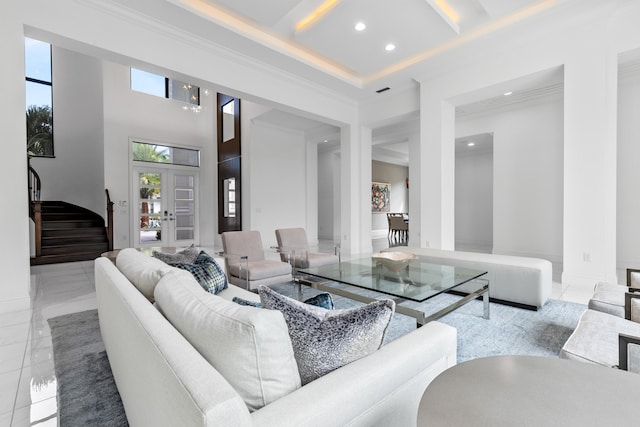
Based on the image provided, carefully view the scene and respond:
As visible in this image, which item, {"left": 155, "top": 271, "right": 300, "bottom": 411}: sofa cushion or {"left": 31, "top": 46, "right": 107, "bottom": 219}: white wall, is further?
{"left": 31, "top": 46, "right": 107, "bottom": 219}: white wall

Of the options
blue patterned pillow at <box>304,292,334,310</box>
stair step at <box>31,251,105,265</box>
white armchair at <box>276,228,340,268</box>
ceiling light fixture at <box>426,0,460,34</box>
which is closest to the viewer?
blue patterned pillow at <box>304,292,334,310</box>

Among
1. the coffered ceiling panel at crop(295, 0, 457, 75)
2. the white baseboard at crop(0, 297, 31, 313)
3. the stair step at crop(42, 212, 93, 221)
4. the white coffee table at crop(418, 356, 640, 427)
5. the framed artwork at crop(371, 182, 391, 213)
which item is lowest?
the white baseboard at crop(0, 297, 31, 313)

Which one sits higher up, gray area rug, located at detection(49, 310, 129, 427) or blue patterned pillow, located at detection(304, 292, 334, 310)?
blue patterned pillow, located at detection(304, 292, 334, 310)

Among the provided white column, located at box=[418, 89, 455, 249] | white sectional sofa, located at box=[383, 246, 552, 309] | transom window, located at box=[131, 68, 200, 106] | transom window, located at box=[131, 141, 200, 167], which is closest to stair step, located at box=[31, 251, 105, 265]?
transom window, located at box=[131, 141, 200, 167]

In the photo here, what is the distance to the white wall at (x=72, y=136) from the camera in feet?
26.7

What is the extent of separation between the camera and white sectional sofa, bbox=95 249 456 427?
25.5 inches

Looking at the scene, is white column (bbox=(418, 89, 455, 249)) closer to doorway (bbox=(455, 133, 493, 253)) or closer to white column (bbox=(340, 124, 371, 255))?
white column (bbox=(340, 124, 371, 255))

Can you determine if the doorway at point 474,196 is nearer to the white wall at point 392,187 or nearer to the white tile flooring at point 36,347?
the white wall at point 392,187

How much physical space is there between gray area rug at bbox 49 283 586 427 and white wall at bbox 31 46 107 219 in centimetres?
701

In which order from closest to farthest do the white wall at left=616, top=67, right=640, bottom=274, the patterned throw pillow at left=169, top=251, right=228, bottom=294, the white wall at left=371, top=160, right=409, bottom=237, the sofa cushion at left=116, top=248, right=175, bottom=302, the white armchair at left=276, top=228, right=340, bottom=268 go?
the sofa cushion at left=116, top=248, right=175, bottom=302 → the patterned throw pillow at left=169, top=251, right=228, bottom=294 → the white armchair at left=276, top=228, right=340, bottom=268 → the white wall at left=616, top=67, right=640, bottom=274 → the white wall at left=371, top=160, right=409, bottom=237

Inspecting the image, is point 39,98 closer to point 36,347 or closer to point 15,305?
point 15,305

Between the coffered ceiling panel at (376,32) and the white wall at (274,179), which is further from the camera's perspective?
the white wall at (274,179)

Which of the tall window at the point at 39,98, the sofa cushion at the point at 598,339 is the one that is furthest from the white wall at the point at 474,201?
the tall window at the point at 39,98

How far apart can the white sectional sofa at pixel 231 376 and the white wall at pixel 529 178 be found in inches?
222
